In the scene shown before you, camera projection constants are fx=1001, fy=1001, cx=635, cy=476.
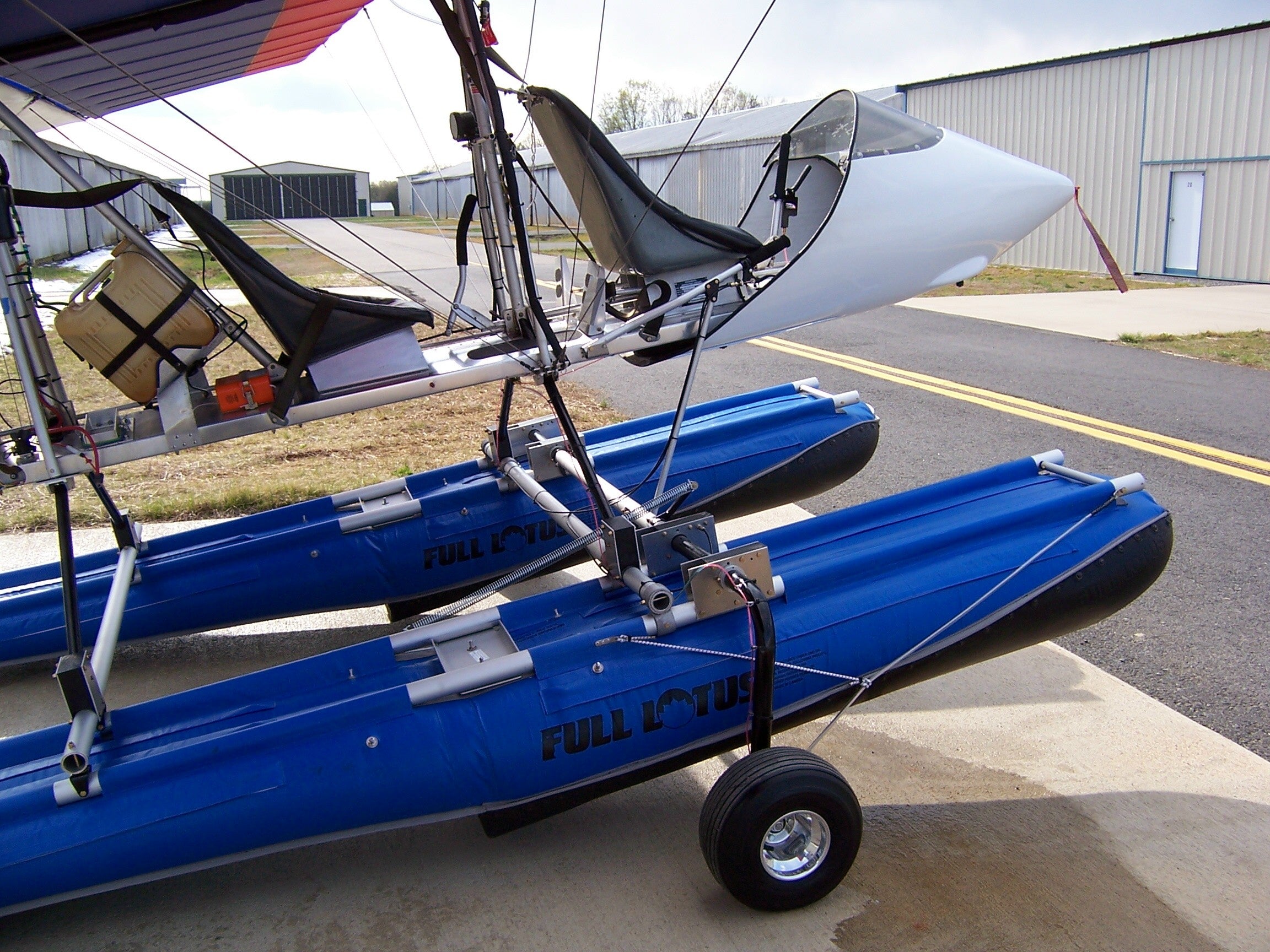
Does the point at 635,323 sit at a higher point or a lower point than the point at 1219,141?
lower

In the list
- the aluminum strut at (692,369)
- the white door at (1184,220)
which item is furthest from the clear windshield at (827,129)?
the white door at (1184,220)

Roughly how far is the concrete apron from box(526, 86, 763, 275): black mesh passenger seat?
1.90m

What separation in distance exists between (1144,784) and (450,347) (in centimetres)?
293

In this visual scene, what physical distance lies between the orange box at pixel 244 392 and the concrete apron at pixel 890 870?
1460 mm

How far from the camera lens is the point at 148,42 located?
338cm

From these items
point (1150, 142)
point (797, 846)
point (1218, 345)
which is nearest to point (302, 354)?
point (797, 846)

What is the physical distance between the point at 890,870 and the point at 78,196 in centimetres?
312

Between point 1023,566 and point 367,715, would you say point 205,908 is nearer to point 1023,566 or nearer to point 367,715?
point 367,715

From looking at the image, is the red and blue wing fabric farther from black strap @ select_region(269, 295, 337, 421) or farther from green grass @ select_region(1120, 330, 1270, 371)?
green grass @ select_region(1120, 330, 1270, 371)

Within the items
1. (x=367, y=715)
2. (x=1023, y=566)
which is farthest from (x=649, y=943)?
(x=1023, y=566)

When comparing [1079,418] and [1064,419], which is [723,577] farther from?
[1079,418]

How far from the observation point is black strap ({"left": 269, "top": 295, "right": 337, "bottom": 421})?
3.26 metres

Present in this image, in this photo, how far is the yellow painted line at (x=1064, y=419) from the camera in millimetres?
6496

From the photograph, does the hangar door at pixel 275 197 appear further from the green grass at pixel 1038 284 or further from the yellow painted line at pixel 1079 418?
the green grass at pixel 1038 284
